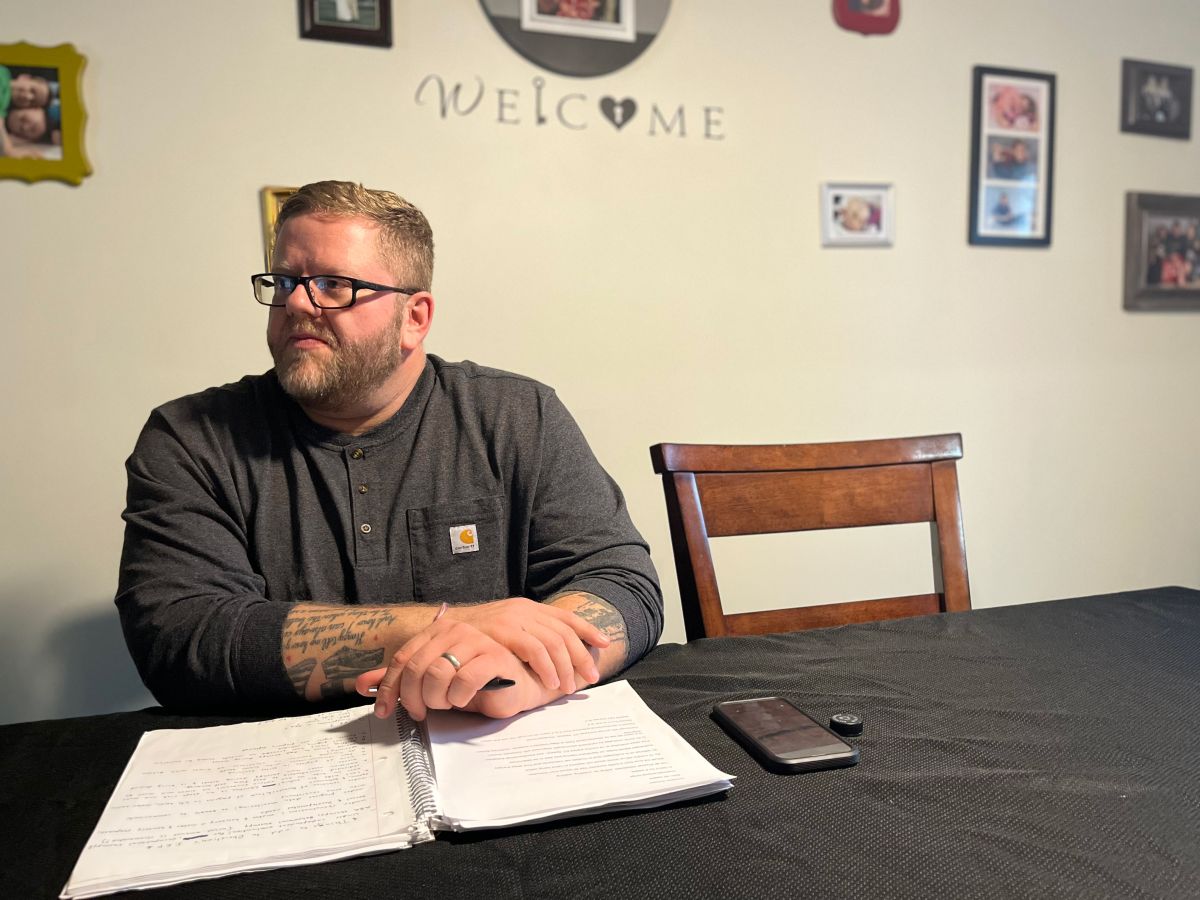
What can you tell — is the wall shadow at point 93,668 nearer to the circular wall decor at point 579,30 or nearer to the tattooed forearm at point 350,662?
the tattooed forearm at point 350,662

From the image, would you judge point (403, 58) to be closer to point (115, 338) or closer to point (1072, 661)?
point (115, 338)

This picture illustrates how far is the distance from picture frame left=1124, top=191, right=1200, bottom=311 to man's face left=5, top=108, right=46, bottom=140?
287cm

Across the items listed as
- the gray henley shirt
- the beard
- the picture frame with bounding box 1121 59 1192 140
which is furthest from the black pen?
the picture frame with bounding box 1121 59 1192 140

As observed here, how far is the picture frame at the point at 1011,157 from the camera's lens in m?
2.38

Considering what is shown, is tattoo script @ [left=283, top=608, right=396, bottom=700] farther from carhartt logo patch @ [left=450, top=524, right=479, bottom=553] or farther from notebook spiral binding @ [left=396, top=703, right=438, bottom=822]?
carhartt logo patch @ [left=450, top=524, right=479, bottom=553]

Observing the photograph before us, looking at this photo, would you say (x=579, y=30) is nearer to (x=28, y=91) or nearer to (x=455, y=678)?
(x=28, y=91)

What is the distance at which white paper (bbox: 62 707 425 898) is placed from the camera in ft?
1.75

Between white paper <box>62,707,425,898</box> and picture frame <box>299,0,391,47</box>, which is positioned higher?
picture frame <box>299,0,391,47</box>

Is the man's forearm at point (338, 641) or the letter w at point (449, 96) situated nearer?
the man's forearm at point (338, 641)

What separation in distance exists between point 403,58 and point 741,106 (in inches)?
33.9

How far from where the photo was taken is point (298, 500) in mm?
1168

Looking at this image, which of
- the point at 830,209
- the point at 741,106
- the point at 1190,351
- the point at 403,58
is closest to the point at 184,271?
the point at 403,58

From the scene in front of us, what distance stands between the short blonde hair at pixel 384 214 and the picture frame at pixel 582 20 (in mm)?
932

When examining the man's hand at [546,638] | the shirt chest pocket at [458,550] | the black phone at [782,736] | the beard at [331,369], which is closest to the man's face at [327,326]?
the beard at [331,369]
